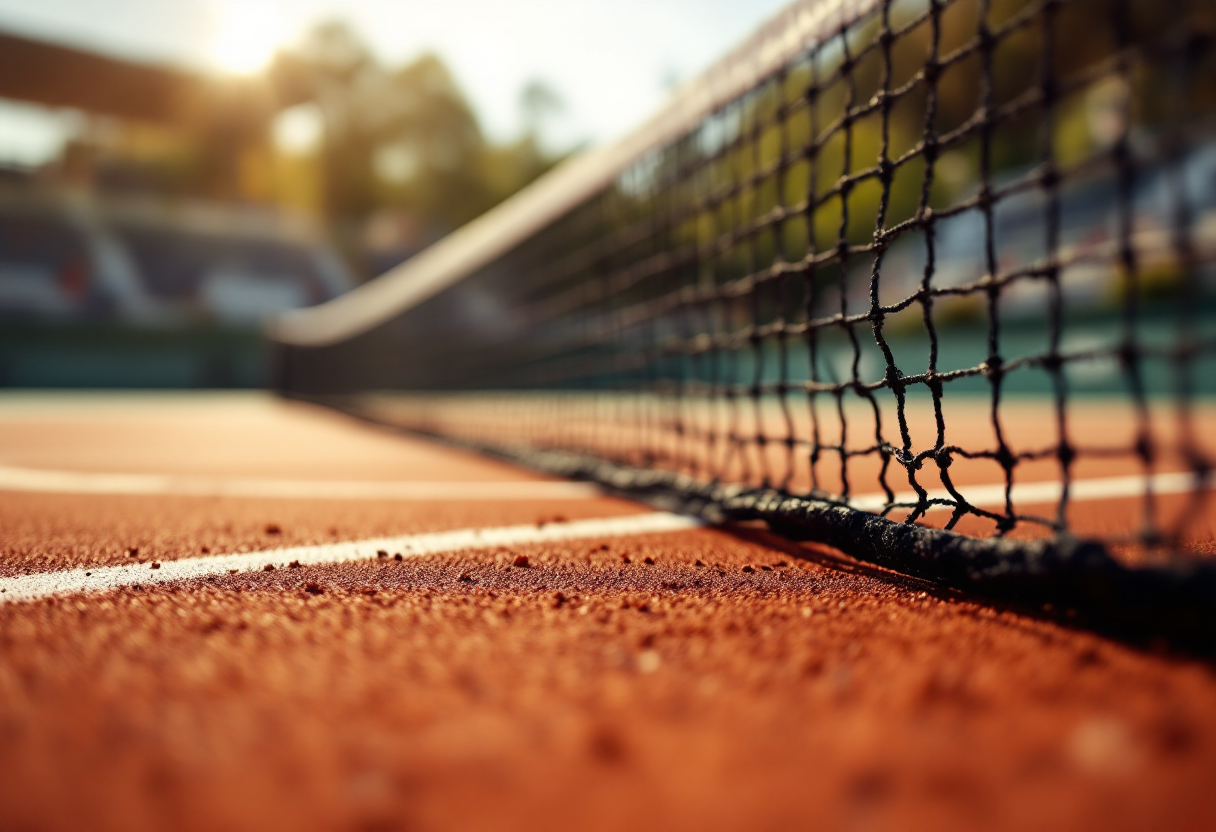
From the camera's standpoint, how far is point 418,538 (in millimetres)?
1613

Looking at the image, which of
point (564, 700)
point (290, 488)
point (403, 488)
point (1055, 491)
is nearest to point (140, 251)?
point (290, 488)

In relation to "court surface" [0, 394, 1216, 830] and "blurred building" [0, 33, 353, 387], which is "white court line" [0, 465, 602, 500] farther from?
"blurred building" [0, 33, 353, 387]

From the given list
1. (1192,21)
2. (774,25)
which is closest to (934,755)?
(1192,21)

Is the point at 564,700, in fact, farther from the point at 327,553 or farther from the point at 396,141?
the point at 396,141

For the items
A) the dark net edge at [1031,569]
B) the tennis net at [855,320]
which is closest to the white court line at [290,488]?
the tennis net at [855,320]

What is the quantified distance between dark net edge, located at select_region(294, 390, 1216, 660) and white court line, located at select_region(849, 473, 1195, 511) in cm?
47

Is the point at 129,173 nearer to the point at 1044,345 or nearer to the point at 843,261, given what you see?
the point at 1044,345

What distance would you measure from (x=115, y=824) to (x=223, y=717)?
15cm

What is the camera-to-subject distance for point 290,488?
103 inches

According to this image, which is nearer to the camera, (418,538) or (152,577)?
(152,577)

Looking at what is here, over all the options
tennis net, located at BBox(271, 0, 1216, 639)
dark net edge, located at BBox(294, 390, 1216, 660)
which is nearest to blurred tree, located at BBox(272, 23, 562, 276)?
tennis net, located at BBox(271, 0, 1216, 639)

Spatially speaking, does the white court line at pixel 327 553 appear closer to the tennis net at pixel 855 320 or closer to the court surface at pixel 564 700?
the court surface at pixel 564 700

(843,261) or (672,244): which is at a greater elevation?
(672,244)

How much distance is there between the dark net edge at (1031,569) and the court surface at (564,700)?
0.10 feet
